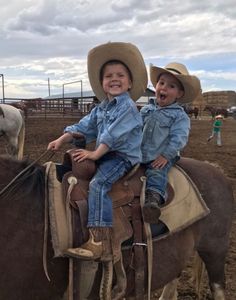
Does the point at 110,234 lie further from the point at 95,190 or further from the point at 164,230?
the point at 164,230

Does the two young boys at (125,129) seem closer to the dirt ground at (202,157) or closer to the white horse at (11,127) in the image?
the dirt ground at (202,157)

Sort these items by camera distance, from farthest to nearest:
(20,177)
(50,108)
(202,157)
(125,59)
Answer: (50,108)
(202,157)
(125,59)
(20,177)

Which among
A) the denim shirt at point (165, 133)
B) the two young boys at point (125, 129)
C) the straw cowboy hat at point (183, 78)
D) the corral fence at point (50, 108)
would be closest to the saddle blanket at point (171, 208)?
the two young boys at point (125, 129)

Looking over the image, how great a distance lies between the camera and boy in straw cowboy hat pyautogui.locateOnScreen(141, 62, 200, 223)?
3033mm

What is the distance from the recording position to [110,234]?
9.05 ft

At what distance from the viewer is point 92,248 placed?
265 centimetres

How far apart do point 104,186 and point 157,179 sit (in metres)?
0.49

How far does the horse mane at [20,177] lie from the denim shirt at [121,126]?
1.58 feet

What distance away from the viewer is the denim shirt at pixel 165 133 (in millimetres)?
3195

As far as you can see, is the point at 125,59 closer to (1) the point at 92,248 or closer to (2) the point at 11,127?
(1) the point at 92,248

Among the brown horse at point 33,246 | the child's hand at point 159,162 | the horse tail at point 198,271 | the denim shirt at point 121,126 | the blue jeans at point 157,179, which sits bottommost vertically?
the horse tail at point 198,271

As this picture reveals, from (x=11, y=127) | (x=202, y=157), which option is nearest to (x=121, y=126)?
(x=202, y=157)

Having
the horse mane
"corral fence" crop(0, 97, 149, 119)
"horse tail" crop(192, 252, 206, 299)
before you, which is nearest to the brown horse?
the horse mane

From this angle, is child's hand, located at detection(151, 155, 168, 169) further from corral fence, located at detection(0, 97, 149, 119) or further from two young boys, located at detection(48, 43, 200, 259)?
corral fence, located at detection(0, 97, 149, 119)
